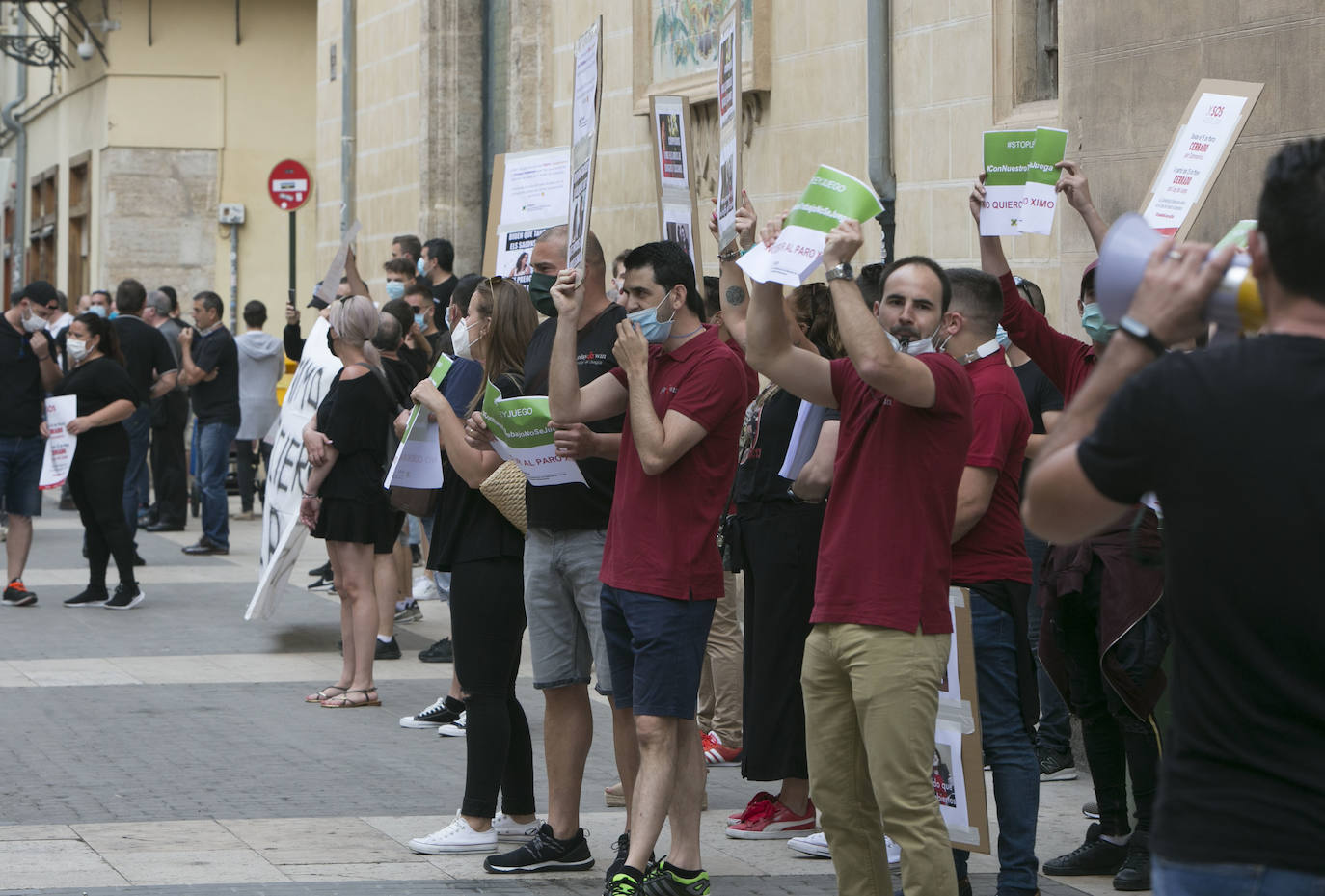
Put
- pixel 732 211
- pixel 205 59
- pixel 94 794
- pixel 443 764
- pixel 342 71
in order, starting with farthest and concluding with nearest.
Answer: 1. pixel 205 59
2. pixel 342 71
3. pixel 443 764
4. pixel 94 794
5. pixel 732 211

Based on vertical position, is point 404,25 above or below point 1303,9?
above

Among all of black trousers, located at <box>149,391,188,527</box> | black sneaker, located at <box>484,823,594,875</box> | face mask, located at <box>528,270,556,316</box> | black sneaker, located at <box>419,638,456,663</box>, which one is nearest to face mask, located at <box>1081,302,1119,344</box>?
face mask, located at <box>528,270,556,316</box>

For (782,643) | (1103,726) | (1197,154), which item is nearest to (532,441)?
(782,643)

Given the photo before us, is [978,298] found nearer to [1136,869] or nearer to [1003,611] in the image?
[1003,611]

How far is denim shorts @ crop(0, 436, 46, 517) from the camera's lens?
12703 mm

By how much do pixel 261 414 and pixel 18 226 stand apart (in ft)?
79.8

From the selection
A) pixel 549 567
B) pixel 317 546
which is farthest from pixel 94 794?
pixel 317 546

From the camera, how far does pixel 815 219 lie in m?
4.77

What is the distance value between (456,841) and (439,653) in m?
4.10

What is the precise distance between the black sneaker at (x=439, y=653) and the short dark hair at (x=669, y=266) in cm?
485

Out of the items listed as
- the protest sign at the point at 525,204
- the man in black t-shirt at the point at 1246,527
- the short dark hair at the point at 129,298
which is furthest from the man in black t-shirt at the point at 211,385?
the man in black t-shirt at the point at 1246,527

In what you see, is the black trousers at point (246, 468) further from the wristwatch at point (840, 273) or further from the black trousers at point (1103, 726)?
the wristwatch at point (840, 273)

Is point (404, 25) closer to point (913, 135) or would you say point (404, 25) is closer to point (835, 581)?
point (913, 135)

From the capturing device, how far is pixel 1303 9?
728 centimetres
